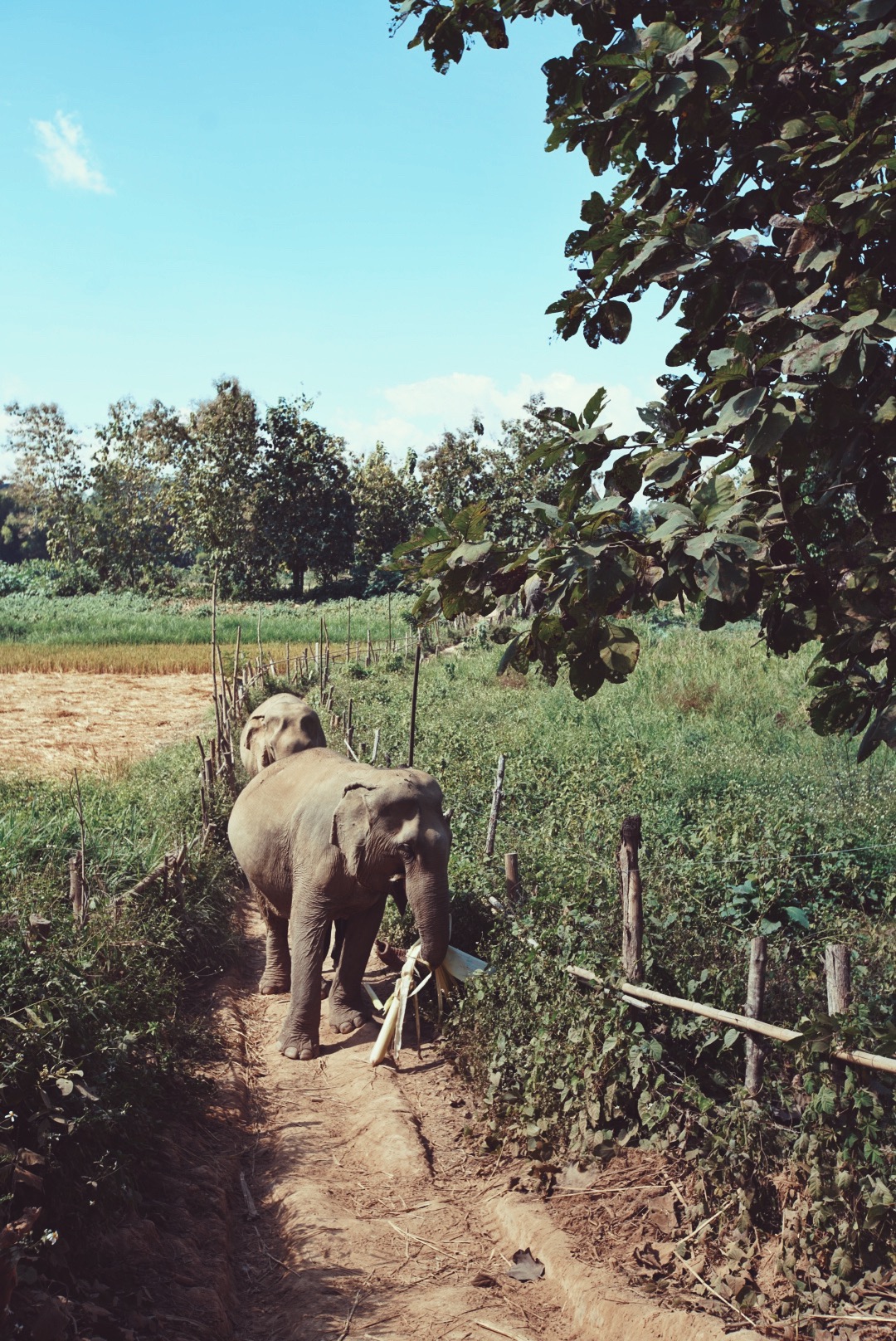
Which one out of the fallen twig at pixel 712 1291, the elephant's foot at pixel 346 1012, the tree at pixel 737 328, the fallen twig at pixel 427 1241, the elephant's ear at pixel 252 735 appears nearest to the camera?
the tree at pixel 737 328

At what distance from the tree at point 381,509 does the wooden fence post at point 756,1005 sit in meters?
48.4

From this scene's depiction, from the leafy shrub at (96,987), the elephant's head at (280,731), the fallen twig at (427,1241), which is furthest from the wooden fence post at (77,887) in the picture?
the fallen twig at (427,1241)

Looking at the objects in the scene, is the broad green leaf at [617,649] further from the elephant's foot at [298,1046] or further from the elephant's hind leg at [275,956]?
the elephant's hind leg at [275,956]

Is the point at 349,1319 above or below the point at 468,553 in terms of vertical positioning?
below

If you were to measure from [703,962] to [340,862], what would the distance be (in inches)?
103

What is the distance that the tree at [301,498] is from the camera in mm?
48188

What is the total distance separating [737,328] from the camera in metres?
3.53

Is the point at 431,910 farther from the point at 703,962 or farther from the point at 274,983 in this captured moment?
the point at 274,983

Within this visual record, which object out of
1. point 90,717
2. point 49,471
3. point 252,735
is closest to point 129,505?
point 49,471

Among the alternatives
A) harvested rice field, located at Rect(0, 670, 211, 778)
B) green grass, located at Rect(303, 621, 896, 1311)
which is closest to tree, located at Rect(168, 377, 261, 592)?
harvested rice field, located at Rect(0, 670, 211, 778)

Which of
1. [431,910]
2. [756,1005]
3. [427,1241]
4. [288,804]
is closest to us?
[756,1005]

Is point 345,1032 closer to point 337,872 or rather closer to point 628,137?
point 337,872

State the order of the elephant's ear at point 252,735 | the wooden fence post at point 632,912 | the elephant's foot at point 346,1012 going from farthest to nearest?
the elephant's ear at point 252,735 → the elephant's foot at point 346,1012 → the wooden fence post at point 632,912

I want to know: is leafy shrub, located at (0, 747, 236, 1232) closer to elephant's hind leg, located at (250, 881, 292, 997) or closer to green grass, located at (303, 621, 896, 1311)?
elephant's hind leg, located at (250, 881, 292, 997)
